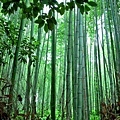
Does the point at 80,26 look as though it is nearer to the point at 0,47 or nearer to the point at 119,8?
the point at 0,47

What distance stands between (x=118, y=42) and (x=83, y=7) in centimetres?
275

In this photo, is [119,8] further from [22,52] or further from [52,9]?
[52,9]

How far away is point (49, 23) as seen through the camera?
3.92ft

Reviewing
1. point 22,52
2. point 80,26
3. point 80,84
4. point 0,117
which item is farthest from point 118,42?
point 0,117

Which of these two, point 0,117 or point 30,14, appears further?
point 0,117

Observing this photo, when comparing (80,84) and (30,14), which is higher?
(30,14)

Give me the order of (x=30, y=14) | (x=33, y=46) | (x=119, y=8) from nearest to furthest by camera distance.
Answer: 1. (x=30, y=14)
2. (x=33, y=46)
3. (x=119, y=8)

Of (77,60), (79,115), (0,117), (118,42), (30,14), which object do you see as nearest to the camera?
(30,14)

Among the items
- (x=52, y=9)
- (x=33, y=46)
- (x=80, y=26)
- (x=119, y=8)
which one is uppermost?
(x=119, y=8)

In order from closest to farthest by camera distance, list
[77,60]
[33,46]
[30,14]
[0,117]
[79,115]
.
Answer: [30,14]
[0,117]
[79,115]
[33,46]
[77,60]

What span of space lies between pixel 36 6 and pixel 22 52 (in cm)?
142

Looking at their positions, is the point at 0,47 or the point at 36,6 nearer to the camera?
the point at 36,6

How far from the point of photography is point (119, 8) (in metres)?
5.46

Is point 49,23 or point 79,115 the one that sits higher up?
point 49,23
